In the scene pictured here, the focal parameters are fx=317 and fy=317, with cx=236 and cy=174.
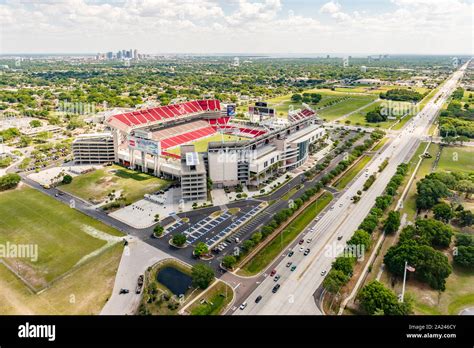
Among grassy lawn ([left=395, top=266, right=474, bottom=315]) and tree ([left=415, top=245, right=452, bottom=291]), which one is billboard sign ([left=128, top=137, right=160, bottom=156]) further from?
tree ([left=415, top=245, right=452, bottom=291])

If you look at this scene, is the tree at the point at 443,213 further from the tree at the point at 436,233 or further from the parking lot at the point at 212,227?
the parking lot at the point at 212,227

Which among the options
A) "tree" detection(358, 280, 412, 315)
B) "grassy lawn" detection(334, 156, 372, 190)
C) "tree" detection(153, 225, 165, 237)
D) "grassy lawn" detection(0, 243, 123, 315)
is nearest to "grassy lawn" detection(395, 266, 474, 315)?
"tree" detection(358, 280, 412, 315)

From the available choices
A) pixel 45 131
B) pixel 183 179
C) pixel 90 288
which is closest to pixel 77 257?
pixel 90 288

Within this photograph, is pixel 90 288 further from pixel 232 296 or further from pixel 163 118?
pixel 163 118

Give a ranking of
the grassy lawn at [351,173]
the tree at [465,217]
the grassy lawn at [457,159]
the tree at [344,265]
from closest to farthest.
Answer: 1. the tree at [344,265]
2. the tree at [465,217]
3. the grassy lawn at [351,173]
4. the grassy lawn at [457,159]

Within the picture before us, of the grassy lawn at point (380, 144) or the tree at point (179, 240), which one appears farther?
the grassy lawn at point (380, 144)

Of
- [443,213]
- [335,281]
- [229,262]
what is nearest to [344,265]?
[335,281]

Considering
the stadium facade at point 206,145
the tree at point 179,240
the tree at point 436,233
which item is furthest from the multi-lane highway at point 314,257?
the stadium facade at point 206,145
